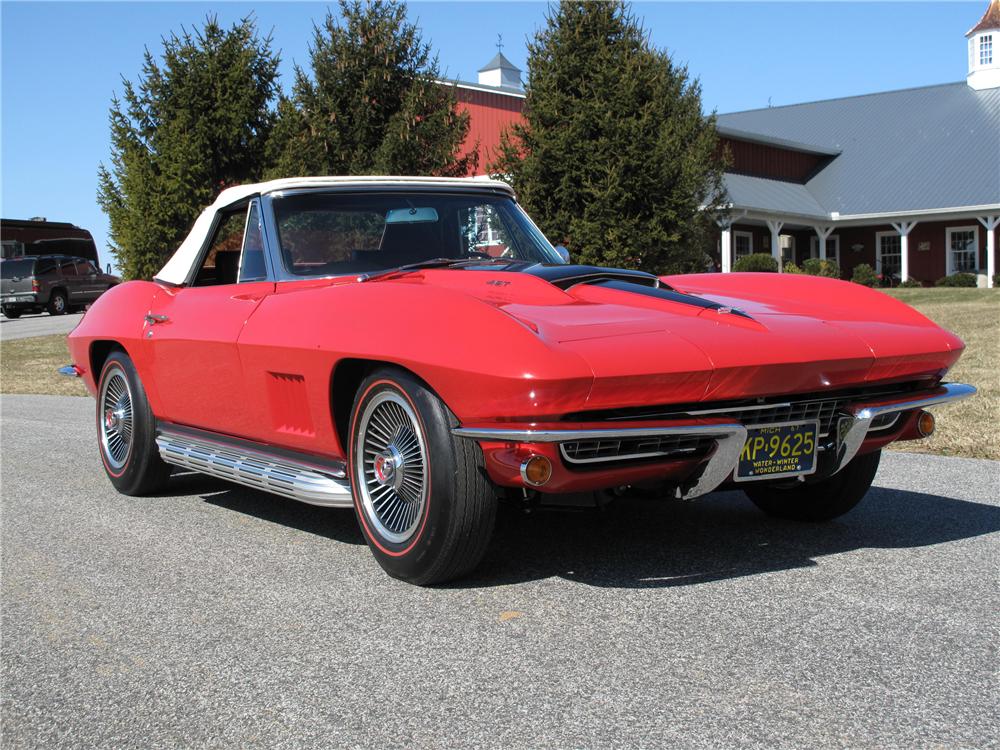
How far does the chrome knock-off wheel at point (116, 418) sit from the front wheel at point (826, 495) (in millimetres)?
3273

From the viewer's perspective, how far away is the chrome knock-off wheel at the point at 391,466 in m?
3.88

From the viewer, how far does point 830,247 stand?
127ft

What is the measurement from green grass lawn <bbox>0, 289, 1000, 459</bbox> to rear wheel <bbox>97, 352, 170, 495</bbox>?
465 cm

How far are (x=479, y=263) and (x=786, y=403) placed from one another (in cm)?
166

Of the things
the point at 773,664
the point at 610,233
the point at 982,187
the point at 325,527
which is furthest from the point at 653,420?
the point at 982,187

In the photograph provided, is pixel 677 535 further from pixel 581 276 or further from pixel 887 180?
pixel 887 180

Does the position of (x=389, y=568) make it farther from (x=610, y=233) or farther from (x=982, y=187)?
(x=982, y=187)

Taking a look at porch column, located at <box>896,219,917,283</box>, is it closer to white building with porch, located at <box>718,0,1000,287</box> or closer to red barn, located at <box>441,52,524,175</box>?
white building with porch, located at <box>718,0,1000,287</box>

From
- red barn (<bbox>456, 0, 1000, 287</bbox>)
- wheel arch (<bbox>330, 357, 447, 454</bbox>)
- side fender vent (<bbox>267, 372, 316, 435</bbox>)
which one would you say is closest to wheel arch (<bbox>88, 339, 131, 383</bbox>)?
side fender vent (<bbox>267, 372, 316, 435</bbox>)

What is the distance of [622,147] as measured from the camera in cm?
1439

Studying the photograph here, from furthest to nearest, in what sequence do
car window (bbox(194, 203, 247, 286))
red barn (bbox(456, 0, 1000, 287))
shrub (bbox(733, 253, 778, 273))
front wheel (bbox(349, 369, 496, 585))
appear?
red barn (bbox(456, 0, 1000, 287))
shrub (bbox(733, 253, 778, 273))
car window (bbox(194, 203, 247, 286))
front wheel (bbox(349, 369, 496, 585))

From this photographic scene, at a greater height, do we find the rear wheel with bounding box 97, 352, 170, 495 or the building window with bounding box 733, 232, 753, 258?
the building window with bounding box 733, 232, 753, 258

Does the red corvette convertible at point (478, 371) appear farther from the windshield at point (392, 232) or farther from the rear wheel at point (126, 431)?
the rear wheel at point (126, 431)

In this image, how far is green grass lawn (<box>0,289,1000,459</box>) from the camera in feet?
24.3
